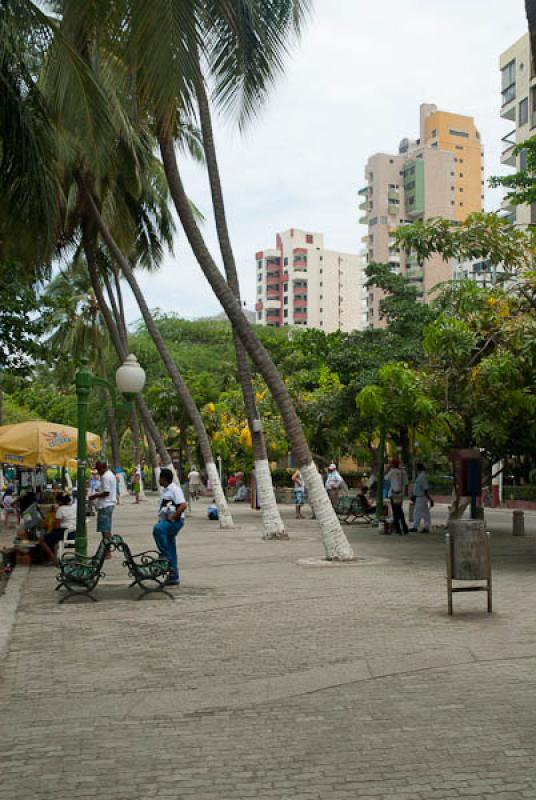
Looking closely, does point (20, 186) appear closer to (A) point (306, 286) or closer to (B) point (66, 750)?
(B) point (66, 750)

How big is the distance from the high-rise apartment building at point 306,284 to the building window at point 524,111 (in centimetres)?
8907

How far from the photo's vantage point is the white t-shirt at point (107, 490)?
708 inches

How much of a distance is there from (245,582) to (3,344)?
10.6 metres

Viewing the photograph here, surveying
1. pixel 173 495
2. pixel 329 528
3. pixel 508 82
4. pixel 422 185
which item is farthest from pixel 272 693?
pixel 422 185

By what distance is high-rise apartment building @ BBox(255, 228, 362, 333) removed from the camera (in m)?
144

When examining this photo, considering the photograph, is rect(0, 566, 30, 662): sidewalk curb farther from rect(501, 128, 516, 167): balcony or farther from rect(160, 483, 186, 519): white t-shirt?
rect(501, 128, 516, 167): balcony

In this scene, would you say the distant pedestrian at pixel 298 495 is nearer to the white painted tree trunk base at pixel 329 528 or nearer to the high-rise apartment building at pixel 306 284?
the white painted tree trunk base at pixel 329 528

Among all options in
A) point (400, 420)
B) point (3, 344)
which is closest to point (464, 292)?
point (400, 420)

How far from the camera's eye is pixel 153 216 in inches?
1148

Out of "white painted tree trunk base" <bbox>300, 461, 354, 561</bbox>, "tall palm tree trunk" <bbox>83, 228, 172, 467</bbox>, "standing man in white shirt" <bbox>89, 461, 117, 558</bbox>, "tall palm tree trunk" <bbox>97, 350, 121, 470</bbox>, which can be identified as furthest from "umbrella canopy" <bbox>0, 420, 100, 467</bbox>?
"tall palm tree trunk" <bbox>97, 350, 121, 470</bbox>

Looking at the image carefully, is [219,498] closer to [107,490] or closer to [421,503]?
[421,503]

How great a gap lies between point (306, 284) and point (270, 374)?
128 metres

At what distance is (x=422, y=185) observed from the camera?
116 meters

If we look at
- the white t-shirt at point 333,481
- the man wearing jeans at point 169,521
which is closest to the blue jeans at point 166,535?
the man wearing jeans at point 169,521
